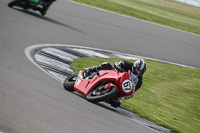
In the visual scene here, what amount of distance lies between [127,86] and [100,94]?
53cm

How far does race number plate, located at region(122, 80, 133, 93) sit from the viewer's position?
663cm

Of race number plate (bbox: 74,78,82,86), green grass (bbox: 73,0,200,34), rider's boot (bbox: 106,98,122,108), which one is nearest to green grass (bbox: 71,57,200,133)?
rider's boot (bbox: 106,98,122,108)

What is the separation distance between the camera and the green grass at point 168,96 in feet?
26.4

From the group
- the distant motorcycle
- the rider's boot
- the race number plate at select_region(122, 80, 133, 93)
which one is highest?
the race number plate at select_region(122, 80, 133, 93)

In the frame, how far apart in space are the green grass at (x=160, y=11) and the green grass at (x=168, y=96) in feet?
26.7

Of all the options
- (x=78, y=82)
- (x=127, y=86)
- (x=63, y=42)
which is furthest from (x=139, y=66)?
(x=63, y=42)

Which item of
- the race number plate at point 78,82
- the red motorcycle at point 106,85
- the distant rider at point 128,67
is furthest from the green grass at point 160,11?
the red motorcycle at point 106,85

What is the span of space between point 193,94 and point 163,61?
10.5ft

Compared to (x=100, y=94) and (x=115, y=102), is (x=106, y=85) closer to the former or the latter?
(x=100, y=94)

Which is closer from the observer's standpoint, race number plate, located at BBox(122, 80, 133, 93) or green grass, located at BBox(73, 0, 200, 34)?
race number plate, located at BBox(122, 80, 133, 93)

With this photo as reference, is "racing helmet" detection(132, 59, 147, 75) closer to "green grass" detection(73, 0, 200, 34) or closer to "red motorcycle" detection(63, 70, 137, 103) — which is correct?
"red motorcycle" detection(63, 70, 137, 103)

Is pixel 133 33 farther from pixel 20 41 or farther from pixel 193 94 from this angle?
pixel 20 41

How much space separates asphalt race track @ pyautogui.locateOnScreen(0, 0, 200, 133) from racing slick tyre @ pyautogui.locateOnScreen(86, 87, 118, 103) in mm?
147

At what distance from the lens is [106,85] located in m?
6.70
